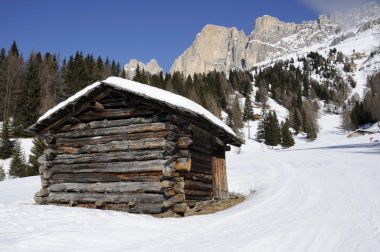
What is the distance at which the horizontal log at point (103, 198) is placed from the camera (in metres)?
11.0

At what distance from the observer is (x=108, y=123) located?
12.3 m

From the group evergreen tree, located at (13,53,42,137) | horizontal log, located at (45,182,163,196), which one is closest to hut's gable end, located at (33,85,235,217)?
horizontal log, located at (45,182,163,196)

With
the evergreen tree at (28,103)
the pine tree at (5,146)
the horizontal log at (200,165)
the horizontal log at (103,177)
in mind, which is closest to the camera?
the horizontal log at (103,177)

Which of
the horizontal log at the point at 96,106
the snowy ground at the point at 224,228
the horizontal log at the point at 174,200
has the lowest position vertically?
the snowy ground at the point at 224,228

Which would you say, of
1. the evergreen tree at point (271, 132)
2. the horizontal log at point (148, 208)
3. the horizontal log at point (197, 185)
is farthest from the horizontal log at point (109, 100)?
the evergreen tree at point (271, 132)

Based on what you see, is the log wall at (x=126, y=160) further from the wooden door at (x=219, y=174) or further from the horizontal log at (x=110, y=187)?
the wooden door at (x=219, y=174)

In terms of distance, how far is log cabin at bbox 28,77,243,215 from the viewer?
11008 mm

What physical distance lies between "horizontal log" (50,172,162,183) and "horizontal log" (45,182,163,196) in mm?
135

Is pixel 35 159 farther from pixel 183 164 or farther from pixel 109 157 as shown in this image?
pixel 183 164

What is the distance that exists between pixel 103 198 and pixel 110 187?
0.42 metres

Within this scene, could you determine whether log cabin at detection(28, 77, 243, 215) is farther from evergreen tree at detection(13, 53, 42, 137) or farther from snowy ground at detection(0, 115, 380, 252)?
evergreen tree at detection(13, 53, 42, 137)

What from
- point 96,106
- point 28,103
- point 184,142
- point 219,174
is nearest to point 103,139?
point 96,106

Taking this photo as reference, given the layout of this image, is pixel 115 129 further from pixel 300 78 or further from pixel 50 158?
pixel 300 78

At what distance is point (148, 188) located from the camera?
11.0 meters
